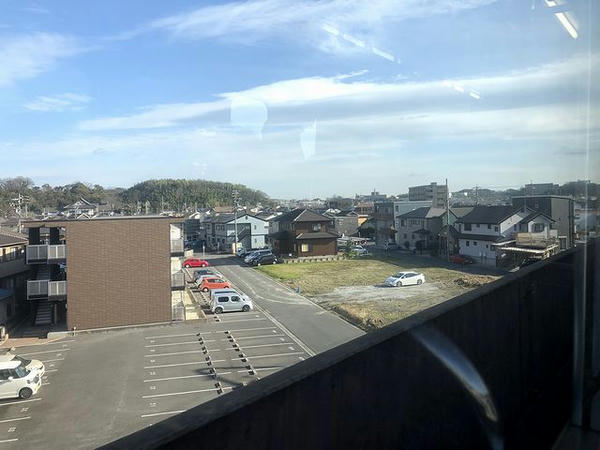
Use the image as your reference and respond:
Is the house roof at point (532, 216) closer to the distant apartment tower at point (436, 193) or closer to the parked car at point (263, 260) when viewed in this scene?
the distant apartment tower at point (436, 193)

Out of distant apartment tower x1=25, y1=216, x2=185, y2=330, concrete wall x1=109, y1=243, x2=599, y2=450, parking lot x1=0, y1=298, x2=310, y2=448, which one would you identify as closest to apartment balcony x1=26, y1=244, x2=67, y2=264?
distant apartment tower x1=25, y1=216, x2=185, y2=330

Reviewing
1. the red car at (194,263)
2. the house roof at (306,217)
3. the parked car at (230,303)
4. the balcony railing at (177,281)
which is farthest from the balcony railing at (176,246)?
the house roof at (306,217)

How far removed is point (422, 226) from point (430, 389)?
6.54 m

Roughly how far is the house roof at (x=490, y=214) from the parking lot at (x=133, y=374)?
2519mm

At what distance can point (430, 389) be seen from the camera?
1.25 meters

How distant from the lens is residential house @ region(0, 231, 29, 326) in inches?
323

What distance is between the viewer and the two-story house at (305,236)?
15.6 meters

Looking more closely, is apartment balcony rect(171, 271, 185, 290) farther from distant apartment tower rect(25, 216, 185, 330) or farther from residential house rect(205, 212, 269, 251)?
residential house rect(205, 212, 269, 251)

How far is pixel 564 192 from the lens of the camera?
10.0 feet

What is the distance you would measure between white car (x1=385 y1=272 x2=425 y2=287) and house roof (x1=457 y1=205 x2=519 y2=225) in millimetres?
917

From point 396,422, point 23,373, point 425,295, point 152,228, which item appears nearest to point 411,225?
point 425,295

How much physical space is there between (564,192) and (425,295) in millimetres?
1812

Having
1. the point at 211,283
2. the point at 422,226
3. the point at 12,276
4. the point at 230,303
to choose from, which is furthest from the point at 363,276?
the point at 12,276

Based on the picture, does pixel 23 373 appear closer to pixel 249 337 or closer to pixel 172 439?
pixel 249 337
